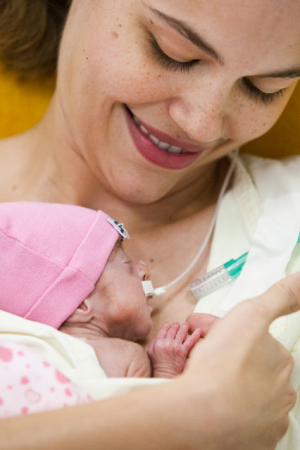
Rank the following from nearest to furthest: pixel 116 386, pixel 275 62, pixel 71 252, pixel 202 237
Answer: pixel 116 386
pixel 275 62
pixel 71 252
pixel 202 237

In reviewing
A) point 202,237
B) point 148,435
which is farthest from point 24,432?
point 202,237

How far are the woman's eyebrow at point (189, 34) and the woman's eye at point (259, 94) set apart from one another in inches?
5.5

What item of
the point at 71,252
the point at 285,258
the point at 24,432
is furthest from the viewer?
the point at 285,258

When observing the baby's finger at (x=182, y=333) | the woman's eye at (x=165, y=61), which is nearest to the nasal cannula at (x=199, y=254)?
the baby's finger at (x=182, y=333)

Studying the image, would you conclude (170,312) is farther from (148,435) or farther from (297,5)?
(297,5)

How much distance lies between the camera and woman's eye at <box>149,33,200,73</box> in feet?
3.74

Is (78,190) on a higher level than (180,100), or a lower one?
lower

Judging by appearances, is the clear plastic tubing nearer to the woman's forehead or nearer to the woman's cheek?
the woman's cheek

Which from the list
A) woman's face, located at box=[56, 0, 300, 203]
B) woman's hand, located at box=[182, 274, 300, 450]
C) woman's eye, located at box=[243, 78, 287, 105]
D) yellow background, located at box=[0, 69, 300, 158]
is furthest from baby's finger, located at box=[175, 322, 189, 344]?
yellow background, located at box=[0, 69, 300, 158]

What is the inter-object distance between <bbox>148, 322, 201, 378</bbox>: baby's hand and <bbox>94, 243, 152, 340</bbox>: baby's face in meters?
0.06

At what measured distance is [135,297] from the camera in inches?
48.0

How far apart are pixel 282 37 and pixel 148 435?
0.77 m

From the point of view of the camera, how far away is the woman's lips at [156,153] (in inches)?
53.1

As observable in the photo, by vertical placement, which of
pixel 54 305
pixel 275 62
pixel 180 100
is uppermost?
pixel 275 62
